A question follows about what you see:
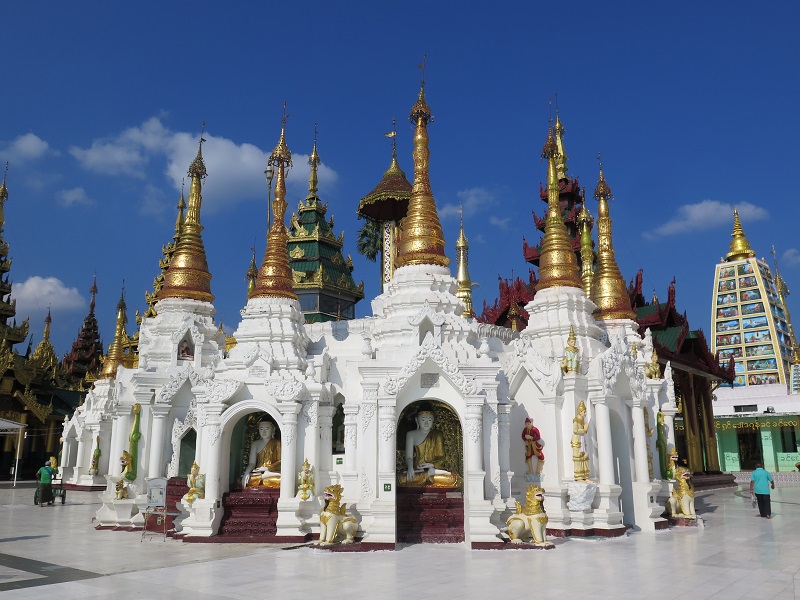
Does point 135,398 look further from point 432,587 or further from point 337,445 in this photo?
point 432,587

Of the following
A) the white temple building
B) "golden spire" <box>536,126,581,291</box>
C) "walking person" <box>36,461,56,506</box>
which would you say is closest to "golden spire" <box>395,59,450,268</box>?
the white temple building

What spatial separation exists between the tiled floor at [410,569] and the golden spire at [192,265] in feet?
27.2

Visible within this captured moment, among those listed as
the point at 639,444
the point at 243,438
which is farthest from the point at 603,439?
the point at 243,438

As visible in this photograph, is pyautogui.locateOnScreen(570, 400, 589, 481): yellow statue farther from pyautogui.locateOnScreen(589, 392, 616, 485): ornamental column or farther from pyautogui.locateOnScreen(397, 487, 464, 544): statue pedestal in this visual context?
pyautogui.locateOnScreen(397, 487, 464, 544): statue pedestal

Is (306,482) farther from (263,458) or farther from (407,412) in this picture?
(407,412)

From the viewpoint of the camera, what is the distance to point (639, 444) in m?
16.9

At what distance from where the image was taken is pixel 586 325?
1814 cm

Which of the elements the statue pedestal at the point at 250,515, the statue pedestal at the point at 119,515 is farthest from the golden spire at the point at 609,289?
the statue pedestal at the point at 119,515

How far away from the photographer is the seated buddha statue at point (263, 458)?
50.7 feet

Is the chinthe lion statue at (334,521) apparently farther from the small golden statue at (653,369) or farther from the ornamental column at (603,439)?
the small golden statue at (653,369)

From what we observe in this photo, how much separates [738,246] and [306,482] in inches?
2279

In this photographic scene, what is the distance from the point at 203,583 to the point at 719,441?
46.6 m

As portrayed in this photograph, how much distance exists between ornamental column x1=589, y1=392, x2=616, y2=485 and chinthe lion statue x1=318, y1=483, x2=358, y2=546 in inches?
228

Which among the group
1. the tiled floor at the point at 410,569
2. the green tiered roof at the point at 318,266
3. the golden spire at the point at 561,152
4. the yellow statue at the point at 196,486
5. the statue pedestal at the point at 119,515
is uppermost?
the golden spire at the point at 561,152
